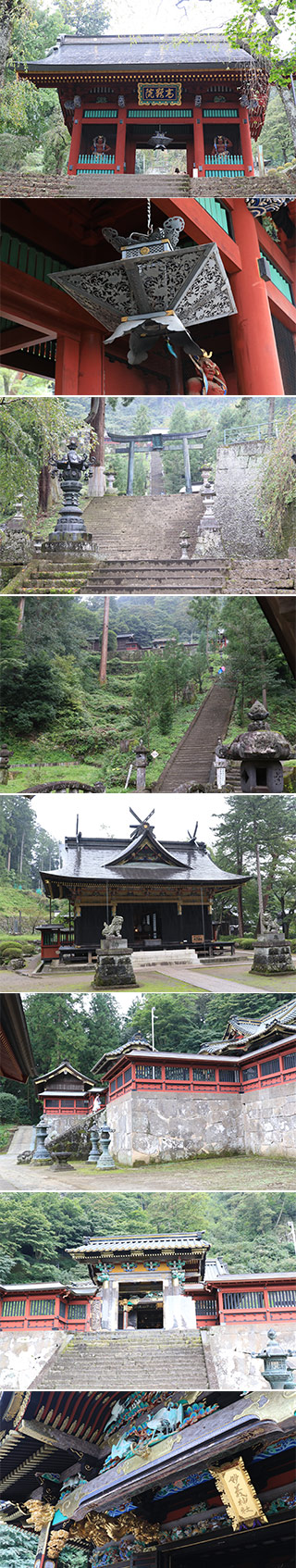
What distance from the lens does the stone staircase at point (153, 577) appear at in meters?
4.91

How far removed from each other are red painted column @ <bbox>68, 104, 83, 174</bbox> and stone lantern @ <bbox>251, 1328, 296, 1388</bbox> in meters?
4.78

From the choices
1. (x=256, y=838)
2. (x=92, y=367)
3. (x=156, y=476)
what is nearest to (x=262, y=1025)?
(x=256, y=838)

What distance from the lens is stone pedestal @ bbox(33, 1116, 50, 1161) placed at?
5.07 meters

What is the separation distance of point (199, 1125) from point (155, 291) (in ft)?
11.8

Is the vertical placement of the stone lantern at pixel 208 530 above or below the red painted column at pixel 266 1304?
above

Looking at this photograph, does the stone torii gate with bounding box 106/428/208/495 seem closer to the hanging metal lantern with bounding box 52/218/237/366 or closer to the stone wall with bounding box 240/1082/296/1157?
the hanging metal lantern with bounding box 52/218/237/366

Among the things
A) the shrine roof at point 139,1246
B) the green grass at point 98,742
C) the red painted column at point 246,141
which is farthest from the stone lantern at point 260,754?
the red painted column at point 246,141

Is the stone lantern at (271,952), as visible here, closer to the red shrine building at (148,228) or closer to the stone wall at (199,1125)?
the stone wall at (199,1125)

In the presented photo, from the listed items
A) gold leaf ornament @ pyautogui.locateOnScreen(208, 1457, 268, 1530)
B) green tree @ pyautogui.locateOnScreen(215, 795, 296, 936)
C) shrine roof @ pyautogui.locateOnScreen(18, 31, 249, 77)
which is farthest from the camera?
green tree @ pyautogui.locateOnScreen(215, 795, 296, 936)

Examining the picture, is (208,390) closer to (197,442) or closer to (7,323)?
(197,442)

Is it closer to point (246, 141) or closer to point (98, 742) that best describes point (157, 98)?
point (246, 141)

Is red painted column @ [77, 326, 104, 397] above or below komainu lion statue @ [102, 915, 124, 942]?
above

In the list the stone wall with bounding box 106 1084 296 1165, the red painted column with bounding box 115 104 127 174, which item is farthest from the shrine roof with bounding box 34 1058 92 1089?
the red painted column with bounding box 115 104 127 174

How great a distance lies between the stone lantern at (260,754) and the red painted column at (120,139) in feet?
7.40
